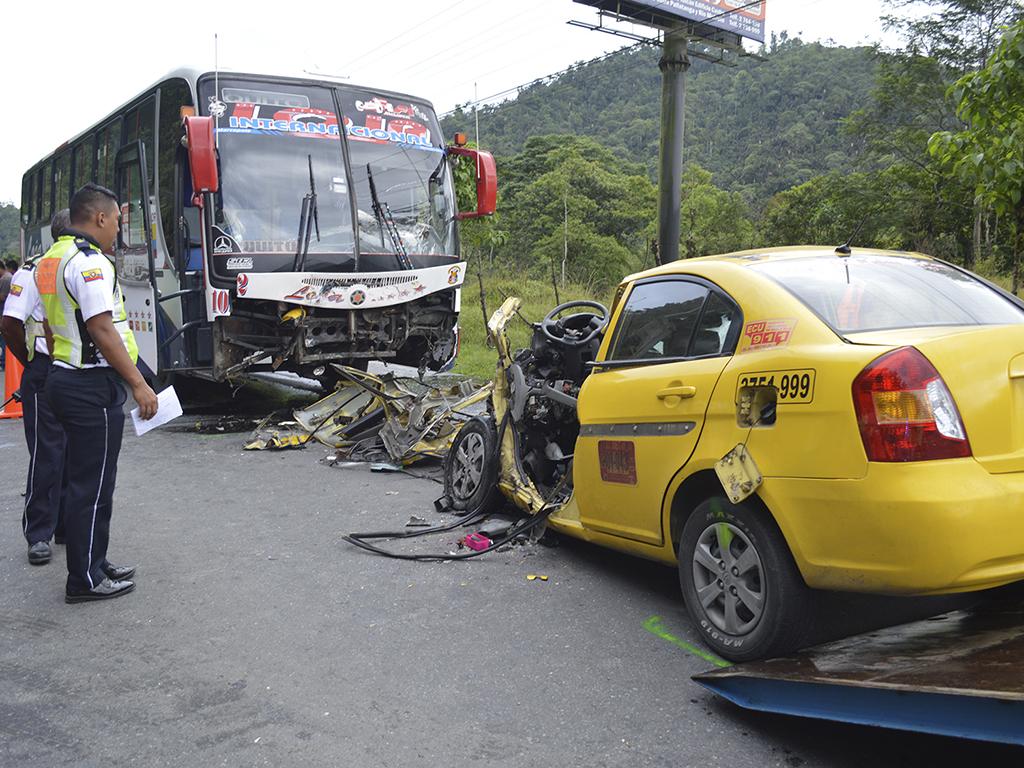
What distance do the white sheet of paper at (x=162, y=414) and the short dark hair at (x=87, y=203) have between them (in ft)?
3.19

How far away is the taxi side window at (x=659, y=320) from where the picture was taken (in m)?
3.92

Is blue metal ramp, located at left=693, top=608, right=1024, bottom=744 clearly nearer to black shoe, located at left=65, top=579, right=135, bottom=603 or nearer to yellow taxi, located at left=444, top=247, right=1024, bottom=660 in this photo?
yellow taxi, located at left=444, top=247, right=1024, bottom=660

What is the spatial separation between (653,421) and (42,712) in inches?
106

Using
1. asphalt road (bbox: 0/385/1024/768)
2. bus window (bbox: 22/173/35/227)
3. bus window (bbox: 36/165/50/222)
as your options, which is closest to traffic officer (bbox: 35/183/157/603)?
asphalt road (bbox: 0/385/1024/768)

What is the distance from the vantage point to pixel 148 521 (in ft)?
19.5

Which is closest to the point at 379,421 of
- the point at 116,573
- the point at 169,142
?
the point at 169,142

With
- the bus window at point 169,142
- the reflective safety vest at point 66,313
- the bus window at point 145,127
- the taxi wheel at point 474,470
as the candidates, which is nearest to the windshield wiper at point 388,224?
the bus window at point 169,142

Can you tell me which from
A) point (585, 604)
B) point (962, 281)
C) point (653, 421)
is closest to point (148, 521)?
point (585, 604)

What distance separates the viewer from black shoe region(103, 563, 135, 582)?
15.1 feet

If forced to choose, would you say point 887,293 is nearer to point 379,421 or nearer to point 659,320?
point 659,320

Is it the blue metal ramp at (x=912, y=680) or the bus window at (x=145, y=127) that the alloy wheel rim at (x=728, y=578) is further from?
the bus window at (x=145, y=127)

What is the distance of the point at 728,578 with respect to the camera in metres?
3.45

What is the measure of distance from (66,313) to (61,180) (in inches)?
440

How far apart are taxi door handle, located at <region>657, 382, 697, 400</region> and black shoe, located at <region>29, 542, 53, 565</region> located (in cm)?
367
